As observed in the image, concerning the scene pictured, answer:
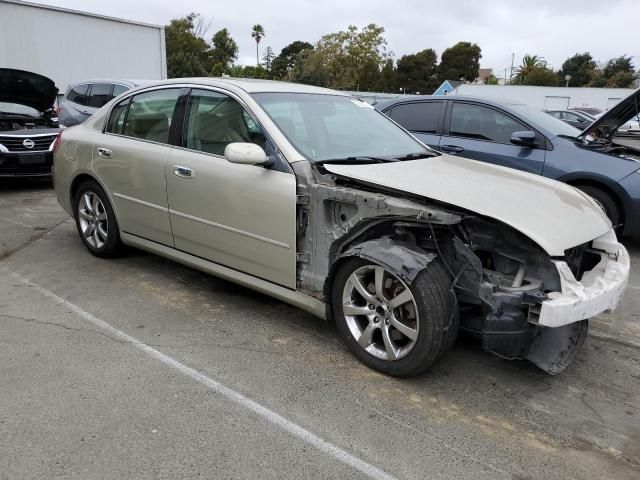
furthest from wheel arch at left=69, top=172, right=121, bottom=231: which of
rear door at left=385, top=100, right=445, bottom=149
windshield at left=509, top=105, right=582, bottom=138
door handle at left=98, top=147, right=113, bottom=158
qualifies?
windshield at left=509, top=105, right=582, bottom=138

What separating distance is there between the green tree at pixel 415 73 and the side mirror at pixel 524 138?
62454 millimetres

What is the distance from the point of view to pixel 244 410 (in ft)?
9.21

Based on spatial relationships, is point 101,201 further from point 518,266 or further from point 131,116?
point 518,266

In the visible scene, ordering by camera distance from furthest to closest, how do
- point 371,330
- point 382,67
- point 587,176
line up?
point 382,67
point 587,176
point 371,330

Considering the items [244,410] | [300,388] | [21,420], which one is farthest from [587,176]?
[21,420]

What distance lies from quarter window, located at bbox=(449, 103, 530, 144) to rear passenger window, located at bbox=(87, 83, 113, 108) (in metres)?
7.96

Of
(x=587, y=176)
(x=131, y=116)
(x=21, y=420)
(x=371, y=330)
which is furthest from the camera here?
(x=587, y=176)

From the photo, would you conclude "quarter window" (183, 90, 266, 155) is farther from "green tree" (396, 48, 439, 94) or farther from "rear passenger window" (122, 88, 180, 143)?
"green tree" (396, 48, 439, 94)

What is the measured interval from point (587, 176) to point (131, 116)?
463 cm

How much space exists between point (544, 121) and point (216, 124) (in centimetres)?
413

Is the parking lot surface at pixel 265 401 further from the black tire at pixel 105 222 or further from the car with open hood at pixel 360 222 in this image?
the black tire at pixel 105 222

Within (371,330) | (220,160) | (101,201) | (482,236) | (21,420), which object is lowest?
(21,420)

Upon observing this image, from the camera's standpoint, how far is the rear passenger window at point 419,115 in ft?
21.8

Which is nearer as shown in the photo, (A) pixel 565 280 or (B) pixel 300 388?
(A) pixel 565 280
